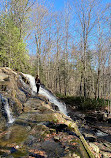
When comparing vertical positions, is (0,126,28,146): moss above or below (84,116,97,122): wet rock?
above

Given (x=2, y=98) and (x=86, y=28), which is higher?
(x=86, y=28)

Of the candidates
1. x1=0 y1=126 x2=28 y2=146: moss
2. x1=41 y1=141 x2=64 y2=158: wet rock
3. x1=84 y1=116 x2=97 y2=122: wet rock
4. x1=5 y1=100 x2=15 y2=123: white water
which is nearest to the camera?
x1=41 y1=141 x2=64 y2=158: wet rock

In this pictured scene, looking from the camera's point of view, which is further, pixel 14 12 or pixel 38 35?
pixel 38 35

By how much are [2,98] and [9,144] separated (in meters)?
3.29

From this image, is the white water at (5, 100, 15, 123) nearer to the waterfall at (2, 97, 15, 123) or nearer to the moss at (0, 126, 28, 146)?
the waterfall at (2, 97, 15, 123)

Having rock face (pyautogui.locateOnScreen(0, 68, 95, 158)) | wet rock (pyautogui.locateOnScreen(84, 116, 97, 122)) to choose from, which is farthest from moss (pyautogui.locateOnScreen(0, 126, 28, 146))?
wet rock (pyautogui.locateOnScreen(84, 116, 97, 122))

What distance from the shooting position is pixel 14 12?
705 inches

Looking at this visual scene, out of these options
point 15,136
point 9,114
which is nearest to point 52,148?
point 15,136

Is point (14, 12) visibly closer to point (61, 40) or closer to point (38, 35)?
point (38, 35)

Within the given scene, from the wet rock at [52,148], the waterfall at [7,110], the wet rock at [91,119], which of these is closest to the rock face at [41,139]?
the wet rock at [52,148]

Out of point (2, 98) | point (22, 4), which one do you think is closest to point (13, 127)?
point (2, 98)

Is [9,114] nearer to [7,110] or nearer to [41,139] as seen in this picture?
[7,110]

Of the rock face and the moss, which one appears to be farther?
the moss

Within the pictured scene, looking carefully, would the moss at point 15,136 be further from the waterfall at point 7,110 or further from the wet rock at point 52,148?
the waterfall at point 7,110
